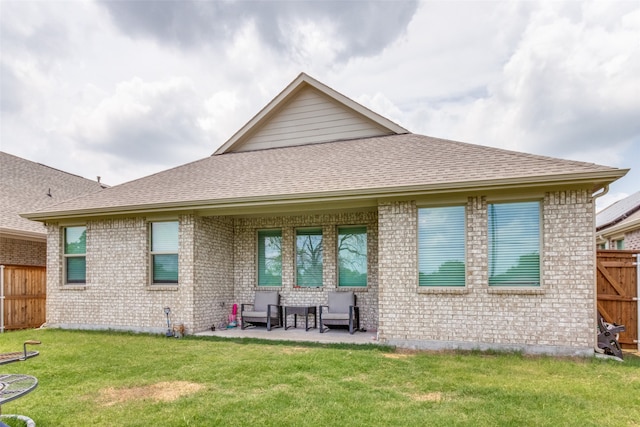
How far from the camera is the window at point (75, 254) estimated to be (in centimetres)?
1068

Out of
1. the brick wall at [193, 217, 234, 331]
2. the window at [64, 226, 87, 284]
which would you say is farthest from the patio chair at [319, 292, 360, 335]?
the window at [64, 226, 87, 284]

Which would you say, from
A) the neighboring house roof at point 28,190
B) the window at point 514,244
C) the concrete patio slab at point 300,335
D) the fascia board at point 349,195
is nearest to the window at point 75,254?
the fascia board at point 349,195

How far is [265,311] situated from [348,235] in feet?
9.25

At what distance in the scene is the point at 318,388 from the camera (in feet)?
17.3

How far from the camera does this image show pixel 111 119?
17.2 metres

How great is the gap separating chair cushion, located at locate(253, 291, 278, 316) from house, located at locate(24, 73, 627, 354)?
1.28ft

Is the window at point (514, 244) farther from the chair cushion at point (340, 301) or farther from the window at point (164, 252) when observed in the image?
the window at point (164, 252)

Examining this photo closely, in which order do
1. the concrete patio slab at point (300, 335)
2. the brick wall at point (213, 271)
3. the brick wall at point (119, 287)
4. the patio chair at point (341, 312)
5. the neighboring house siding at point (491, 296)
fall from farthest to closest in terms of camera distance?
the brick wall at point (213, 271)
the brick wall at point (119, 287)
the patio chair at point (341, 312)
the concrete patio slab at point (300, 335)
the neighboring house siding at point (491, 296)

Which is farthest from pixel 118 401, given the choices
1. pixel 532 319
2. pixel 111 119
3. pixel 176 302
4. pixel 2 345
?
pixel 111 119

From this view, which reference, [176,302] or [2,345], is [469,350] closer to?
[176,302]

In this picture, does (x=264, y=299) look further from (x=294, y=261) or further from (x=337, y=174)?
(x=337, y=174)

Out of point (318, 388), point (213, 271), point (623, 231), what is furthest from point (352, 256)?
point (623, 231)

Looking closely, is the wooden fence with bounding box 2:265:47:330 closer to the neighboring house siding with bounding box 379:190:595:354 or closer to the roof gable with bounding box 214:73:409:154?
the roof gable with bounding box 214:73:409:154

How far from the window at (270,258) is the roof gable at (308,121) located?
2.78m
